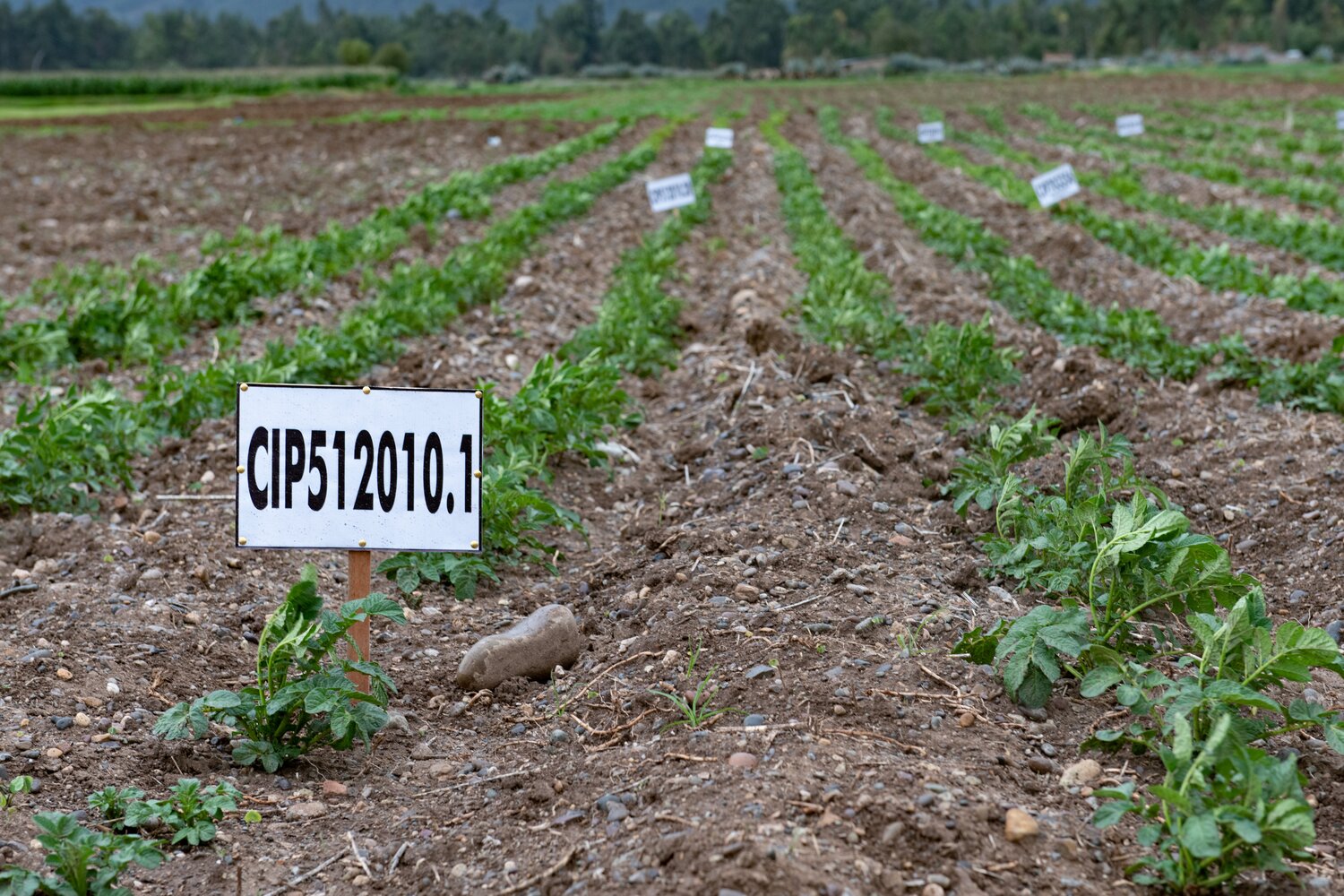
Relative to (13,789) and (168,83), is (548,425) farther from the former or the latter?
(168,83)

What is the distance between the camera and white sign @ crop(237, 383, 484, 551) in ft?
10.8

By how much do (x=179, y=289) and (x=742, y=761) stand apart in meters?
6.66

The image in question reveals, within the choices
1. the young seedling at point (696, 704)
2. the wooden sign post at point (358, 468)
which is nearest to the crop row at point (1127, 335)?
the young seedling at point (696, 704)

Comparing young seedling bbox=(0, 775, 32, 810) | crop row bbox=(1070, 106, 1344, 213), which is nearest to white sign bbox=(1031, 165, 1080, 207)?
crop row bbox=(1070, 106, 1344, 213)

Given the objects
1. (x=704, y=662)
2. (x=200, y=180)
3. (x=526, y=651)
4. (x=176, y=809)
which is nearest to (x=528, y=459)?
(x=526, y=651)

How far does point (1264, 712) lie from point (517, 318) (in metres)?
6.07

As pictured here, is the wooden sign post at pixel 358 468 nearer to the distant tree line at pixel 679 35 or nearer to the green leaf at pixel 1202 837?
the green leaf at pixel 1202 837

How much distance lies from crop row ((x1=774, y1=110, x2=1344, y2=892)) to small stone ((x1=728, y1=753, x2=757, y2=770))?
799mm

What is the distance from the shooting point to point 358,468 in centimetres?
333

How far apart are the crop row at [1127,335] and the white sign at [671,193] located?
2.52m

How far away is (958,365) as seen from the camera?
6727 millimetres

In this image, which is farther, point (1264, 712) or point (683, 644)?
point (683, 644)

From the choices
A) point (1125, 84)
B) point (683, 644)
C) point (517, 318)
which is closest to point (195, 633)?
point (683, 644)

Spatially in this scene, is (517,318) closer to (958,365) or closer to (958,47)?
(958,365)
